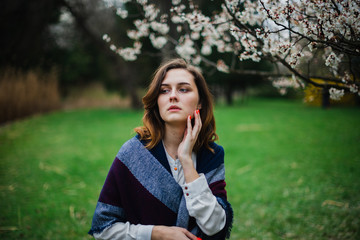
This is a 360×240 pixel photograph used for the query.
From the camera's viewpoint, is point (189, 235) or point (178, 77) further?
point (178, 77)

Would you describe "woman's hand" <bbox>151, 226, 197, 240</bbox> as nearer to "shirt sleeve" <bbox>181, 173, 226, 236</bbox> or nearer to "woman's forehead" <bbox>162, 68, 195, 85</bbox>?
"shirt sleeve" <bbox>181, 173, 226, 236</bbox>

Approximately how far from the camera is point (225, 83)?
49.4 ft

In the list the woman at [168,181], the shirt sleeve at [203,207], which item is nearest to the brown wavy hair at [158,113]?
the woman at [168,181]

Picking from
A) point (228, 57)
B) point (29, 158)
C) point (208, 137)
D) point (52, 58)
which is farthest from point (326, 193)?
point (52, 58)

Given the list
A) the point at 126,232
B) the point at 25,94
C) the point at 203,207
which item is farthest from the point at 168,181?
the point at 25,94

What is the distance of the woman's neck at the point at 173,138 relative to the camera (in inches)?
71.3

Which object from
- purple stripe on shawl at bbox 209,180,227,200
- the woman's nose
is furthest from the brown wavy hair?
purple stripe on shawl at bbox 209,180,227,200

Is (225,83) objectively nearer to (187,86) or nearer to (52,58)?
(52,58)

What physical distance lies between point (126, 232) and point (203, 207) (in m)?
0.50

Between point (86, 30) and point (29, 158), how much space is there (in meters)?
7.26

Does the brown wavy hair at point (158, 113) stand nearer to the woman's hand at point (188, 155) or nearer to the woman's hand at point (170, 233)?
the woman's hand at point (188, 155)

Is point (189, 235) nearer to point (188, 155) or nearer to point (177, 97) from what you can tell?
point (188, 155)

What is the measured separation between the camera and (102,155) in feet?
17.7

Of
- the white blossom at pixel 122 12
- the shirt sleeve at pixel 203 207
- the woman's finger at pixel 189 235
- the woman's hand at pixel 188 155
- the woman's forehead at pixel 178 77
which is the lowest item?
the woman's finger at pixel 189 235
